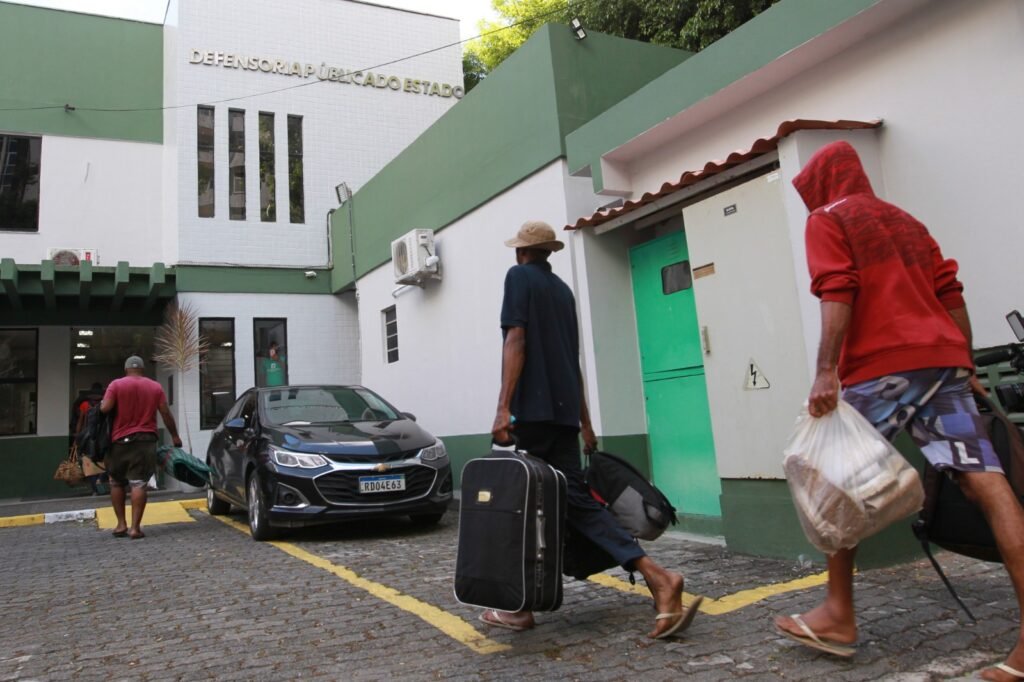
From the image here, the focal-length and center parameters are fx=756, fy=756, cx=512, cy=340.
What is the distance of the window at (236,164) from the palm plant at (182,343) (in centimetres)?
211

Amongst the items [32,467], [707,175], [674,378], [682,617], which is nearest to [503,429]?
[682,617]

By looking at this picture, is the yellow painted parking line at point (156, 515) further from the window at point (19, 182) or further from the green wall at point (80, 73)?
the green wall at point (80, 73)

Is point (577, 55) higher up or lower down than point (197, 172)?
lower down

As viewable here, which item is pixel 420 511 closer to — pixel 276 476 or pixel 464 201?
pixel 276 476

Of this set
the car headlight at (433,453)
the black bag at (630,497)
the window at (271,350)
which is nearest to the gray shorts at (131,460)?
the car headlight at (433,453)

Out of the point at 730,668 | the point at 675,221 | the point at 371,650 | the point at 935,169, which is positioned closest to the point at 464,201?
the point at 675,221

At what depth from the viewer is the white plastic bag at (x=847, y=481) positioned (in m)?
2.66

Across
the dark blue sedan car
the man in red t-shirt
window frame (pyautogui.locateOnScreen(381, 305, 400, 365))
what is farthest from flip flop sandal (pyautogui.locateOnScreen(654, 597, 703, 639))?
window frame (pyautogui.locateOnScreen(381, 305, 400, 365))

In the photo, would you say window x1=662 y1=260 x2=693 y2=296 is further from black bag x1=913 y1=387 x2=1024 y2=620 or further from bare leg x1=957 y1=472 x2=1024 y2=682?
bare leg x1=957 y1=472 x2=1024 y2=682

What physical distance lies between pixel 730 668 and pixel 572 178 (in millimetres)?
5103

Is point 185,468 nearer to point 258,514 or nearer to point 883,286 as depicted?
point 258,514

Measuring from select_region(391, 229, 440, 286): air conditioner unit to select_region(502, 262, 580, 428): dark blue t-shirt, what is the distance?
6.07 m

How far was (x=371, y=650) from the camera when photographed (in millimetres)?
3594

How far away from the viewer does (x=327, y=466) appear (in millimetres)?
6777
